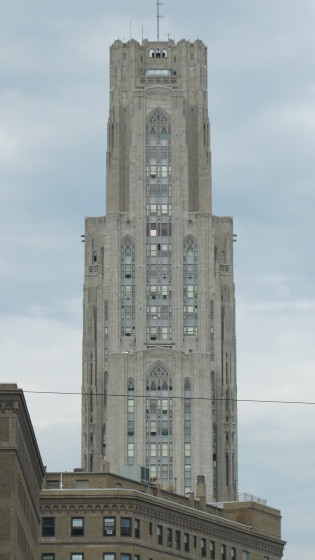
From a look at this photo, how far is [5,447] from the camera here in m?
116

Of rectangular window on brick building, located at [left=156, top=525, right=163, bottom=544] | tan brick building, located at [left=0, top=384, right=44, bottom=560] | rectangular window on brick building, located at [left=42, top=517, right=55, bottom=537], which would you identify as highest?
rectangular window on brick building, located at [left=156, top=525, right=163, bottom=544]

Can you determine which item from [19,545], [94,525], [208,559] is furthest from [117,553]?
[19,545]

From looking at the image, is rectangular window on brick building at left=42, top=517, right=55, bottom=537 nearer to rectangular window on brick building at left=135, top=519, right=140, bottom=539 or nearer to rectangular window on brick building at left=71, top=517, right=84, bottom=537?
rectangular window on brick building at left=71, top=517, right=84, bottom=537

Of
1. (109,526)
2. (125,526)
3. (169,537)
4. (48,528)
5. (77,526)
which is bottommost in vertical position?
(48,528)

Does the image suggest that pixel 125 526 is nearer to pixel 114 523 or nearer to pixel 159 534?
pixel 114 523

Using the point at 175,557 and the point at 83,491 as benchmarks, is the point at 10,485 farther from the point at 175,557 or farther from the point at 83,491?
the point at 175,557

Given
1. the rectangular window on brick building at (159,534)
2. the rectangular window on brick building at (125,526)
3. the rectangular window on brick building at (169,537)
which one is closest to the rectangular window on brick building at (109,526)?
the rectangular window on brick building at (125,526)

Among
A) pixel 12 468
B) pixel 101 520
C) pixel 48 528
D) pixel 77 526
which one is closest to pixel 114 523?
pixel 101 520

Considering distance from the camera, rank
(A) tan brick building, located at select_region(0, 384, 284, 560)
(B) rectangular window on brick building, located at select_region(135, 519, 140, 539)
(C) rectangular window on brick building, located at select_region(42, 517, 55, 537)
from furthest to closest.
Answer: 1. (B) rectangular window on brick building, located at select_region(135, 519, 140, 539)
2. (A) tan brick building, located at select_region(0, 384, 284, 560)
3. (C) rectangular window on brick building, located at select_region(42, 517, 55, 537)

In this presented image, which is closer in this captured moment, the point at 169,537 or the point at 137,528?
the point at 137,528

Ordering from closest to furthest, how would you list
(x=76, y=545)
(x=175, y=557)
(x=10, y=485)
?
(x=10, y=485), (x=76, y=545), (x=175, y=557)

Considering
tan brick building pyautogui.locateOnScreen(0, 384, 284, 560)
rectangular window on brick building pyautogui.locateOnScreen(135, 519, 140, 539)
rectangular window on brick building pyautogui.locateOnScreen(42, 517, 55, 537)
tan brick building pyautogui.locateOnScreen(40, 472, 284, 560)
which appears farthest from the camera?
rectangular window on brick building pyautogui.locateOnScreen(135, 519, 140, 539)

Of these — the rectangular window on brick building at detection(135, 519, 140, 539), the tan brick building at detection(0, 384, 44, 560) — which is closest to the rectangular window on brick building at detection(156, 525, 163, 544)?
the rectangular window on brick building at detection(135, 519, 140, 539)

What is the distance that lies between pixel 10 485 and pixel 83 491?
62944 millimetres
